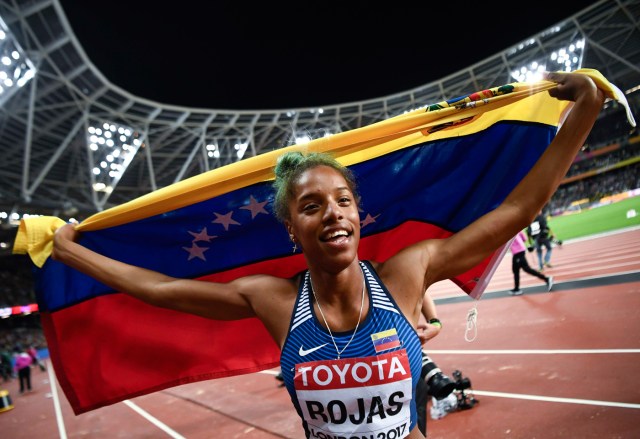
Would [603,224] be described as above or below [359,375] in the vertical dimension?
below

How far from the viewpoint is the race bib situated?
1370 mm

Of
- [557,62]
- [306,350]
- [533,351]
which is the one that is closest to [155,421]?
[533,351]

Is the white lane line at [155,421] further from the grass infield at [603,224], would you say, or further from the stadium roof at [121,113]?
the grass infield at [603,224]

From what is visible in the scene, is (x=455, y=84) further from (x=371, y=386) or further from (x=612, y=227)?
(x=371, y=386)

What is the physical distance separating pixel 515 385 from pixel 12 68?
2405 cm

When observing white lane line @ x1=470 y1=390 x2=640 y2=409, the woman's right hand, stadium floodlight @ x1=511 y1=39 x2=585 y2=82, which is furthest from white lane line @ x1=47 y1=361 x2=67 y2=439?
stadium floodlight @ x1=511 y1=39 x2=585 y2=82

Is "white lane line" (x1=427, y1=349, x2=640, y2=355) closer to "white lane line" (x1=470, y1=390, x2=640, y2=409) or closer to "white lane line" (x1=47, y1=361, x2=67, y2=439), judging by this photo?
"white lane line" (x1=470, y1=390, x2=640, y2=409)

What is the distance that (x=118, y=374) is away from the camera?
230cm

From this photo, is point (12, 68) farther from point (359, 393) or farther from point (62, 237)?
point (359, 393)

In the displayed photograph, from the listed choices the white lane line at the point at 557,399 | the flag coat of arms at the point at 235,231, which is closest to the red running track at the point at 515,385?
the white lane line at the point at 557,399

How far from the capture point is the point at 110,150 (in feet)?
90.4

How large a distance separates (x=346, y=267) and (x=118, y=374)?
1.72m

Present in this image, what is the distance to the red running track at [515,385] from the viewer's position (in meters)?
3.43

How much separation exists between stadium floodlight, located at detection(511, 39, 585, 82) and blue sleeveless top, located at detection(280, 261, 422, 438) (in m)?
35.3
